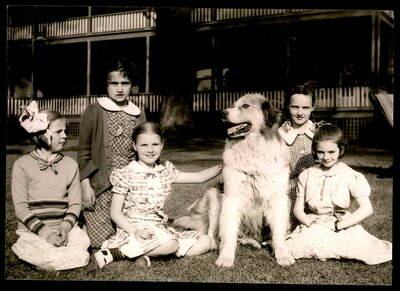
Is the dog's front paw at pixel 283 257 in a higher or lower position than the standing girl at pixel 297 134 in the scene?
lower

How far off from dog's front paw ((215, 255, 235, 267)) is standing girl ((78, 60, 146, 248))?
1.06m

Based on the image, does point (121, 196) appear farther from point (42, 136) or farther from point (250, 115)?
point (250, 115)

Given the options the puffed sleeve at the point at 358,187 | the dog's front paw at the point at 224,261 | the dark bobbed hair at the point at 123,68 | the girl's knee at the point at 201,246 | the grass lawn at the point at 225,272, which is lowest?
the grass lawn at the point at 225,272

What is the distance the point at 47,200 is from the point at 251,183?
1.62 meters

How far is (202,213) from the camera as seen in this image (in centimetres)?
404

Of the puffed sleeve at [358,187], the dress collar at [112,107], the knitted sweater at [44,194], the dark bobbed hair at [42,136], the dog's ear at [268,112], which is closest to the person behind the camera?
the knitted sweater at [44,194]

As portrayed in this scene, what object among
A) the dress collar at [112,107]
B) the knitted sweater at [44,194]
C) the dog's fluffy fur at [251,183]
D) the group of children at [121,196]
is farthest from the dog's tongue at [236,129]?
the knitted sweater at [44,194]

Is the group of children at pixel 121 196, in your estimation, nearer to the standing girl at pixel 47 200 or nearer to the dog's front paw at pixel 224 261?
the standing girl at pixel 47 200

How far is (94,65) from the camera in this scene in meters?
10.5

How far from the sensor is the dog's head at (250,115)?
3.71 meters

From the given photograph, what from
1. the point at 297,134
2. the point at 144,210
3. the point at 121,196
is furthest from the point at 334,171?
the point at 121,196

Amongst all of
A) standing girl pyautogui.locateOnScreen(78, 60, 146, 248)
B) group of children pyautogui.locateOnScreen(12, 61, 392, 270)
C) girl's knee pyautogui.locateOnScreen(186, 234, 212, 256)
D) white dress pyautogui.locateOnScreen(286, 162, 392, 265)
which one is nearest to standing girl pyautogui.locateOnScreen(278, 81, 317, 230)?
group of children pyautogui.locateOnScreen(12, 61, 392, 270)

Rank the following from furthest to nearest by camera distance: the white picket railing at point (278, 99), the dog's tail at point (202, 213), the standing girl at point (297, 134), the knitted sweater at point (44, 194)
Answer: the white picket railing at point (278, 99), the standing girl at point (297, 134), the dog's tail at point (202, 213), the knitted sweater at point (44, 194)

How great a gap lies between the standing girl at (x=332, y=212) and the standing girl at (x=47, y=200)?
5.69 feet
